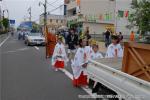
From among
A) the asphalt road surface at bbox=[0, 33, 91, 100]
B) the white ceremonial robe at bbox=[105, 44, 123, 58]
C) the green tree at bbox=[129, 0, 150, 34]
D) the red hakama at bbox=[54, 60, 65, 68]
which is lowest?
the asphalt road surface at bbox=[0, 33, 91, 100]

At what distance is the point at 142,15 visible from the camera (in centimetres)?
576

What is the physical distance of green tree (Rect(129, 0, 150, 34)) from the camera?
570 cm

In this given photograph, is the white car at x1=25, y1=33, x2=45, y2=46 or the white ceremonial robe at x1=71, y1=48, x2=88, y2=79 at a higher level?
the white ceremonial robe at x1=71, y1=48, x2=88, y2=79

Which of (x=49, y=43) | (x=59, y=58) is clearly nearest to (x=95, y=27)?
(x=49, y=43)

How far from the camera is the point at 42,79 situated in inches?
451

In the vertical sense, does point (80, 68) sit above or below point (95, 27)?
below

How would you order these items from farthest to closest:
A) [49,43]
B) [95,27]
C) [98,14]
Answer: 1. [98,14]
2. [95,27]
3. [49,43]

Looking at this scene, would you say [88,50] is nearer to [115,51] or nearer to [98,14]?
[115,51]

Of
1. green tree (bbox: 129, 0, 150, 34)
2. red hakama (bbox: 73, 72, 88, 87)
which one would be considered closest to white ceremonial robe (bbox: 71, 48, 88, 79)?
red hakama (bbox: 73, 72, 88, 87)

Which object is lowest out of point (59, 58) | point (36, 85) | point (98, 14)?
point (36, 85)

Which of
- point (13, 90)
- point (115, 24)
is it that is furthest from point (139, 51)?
point (115, 24)

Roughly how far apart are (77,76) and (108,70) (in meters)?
3.96

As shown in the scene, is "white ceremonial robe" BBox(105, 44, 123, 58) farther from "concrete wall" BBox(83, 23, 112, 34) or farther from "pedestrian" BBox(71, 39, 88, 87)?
"concrete wall" BBox(83, 23, 112, 34)

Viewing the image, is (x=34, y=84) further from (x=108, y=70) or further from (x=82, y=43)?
(x=108, y=70)
